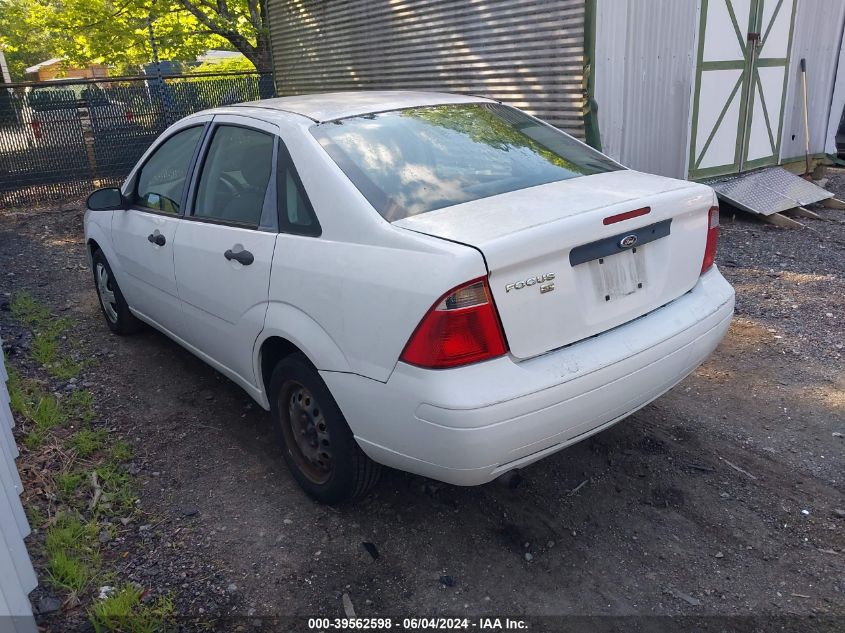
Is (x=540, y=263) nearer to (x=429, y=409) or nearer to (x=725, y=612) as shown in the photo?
(x=429, y=409)

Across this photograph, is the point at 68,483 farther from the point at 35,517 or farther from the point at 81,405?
the point at 81,405

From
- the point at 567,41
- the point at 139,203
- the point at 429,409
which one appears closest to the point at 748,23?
the point at 567,41

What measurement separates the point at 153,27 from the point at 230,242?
19.4 meters

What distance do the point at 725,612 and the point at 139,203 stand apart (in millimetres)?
3976

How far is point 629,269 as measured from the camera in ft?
9.21

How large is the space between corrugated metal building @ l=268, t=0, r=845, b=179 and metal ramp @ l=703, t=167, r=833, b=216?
0.72 ft

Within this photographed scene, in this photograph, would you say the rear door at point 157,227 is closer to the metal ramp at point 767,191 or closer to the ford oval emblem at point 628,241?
the ford oval emblem at point 628,241

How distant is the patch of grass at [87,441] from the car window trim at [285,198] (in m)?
1.75

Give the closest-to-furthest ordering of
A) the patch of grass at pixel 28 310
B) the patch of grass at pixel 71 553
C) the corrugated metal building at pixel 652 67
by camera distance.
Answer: the patch of grass at pixel 71 553, the patch of grass at pixel 28 310, the corrugated metal building at pixel 652 67

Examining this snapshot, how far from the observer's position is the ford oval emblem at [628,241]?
2729mm

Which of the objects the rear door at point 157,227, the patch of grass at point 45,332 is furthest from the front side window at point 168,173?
the patch of grass at point 45,332

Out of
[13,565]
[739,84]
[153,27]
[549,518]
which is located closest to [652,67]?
[739,84]

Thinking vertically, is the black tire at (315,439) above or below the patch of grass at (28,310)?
above

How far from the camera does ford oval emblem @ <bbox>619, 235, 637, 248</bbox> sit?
8.95 feet
